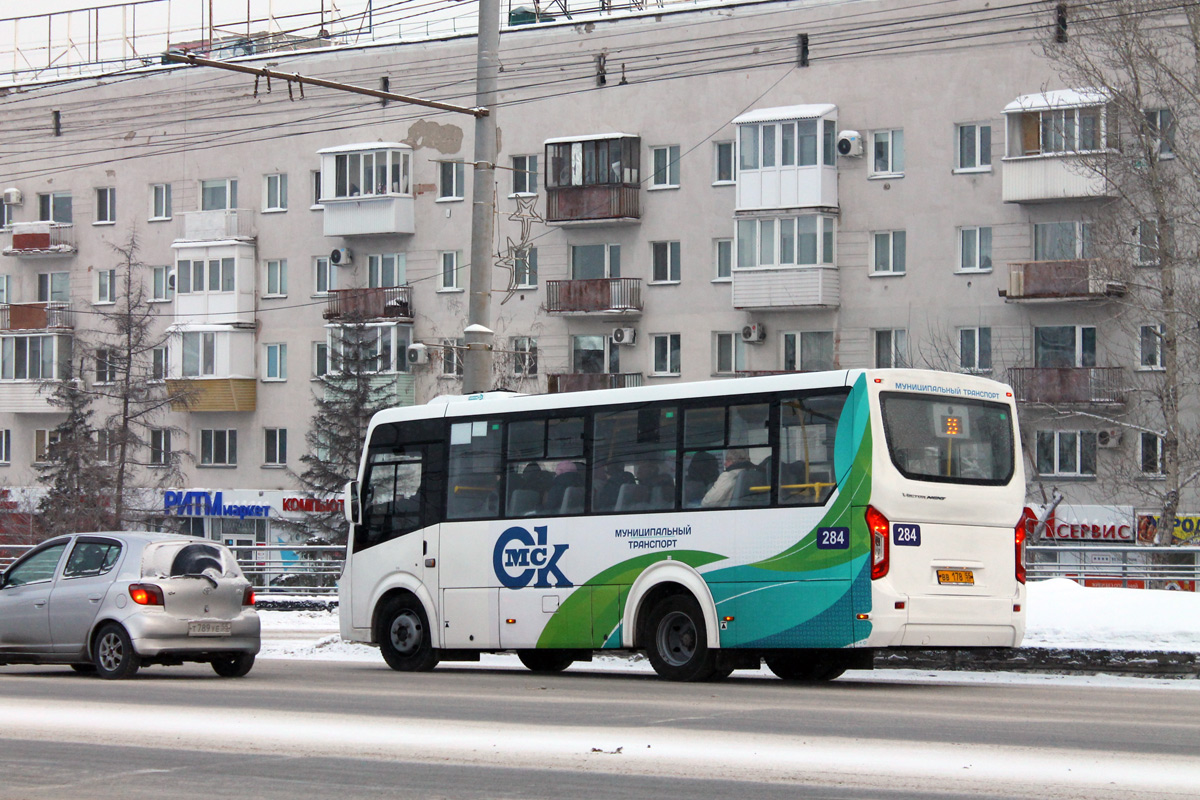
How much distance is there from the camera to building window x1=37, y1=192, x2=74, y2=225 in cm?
6353

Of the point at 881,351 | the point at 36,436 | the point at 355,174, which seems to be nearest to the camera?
the point at 881,351

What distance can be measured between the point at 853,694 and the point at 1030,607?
5337mm

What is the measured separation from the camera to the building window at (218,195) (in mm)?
59594

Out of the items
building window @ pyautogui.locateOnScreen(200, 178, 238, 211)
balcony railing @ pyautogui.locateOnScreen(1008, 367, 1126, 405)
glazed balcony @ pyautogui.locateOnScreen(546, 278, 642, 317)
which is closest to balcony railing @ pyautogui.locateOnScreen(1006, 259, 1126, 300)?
balcony railing @ pyautogui.locateOnScreen(1008, 367, 1126, 405)

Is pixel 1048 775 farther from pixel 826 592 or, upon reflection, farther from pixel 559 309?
pixel 559 309

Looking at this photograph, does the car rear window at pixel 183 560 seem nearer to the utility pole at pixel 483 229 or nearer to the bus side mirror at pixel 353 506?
the bus side mirror at pixel 353 506

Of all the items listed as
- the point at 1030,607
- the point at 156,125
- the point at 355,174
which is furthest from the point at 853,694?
the point at 156,125

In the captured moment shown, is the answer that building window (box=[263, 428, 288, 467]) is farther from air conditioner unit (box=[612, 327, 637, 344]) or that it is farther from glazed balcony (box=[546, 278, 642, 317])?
air conditioner unit (box=[612, 327, 637, 344])

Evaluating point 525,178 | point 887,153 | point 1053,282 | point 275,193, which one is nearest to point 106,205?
point 275,193

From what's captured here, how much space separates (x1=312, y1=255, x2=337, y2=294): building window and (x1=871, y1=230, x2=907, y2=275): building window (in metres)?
18.9

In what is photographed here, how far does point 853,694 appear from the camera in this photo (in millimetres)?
14383

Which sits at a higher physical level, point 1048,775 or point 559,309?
point 559,309

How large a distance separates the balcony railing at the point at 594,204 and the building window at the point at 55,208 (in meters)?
20.8

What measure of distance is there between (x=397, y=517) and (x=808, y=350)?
32.0m
